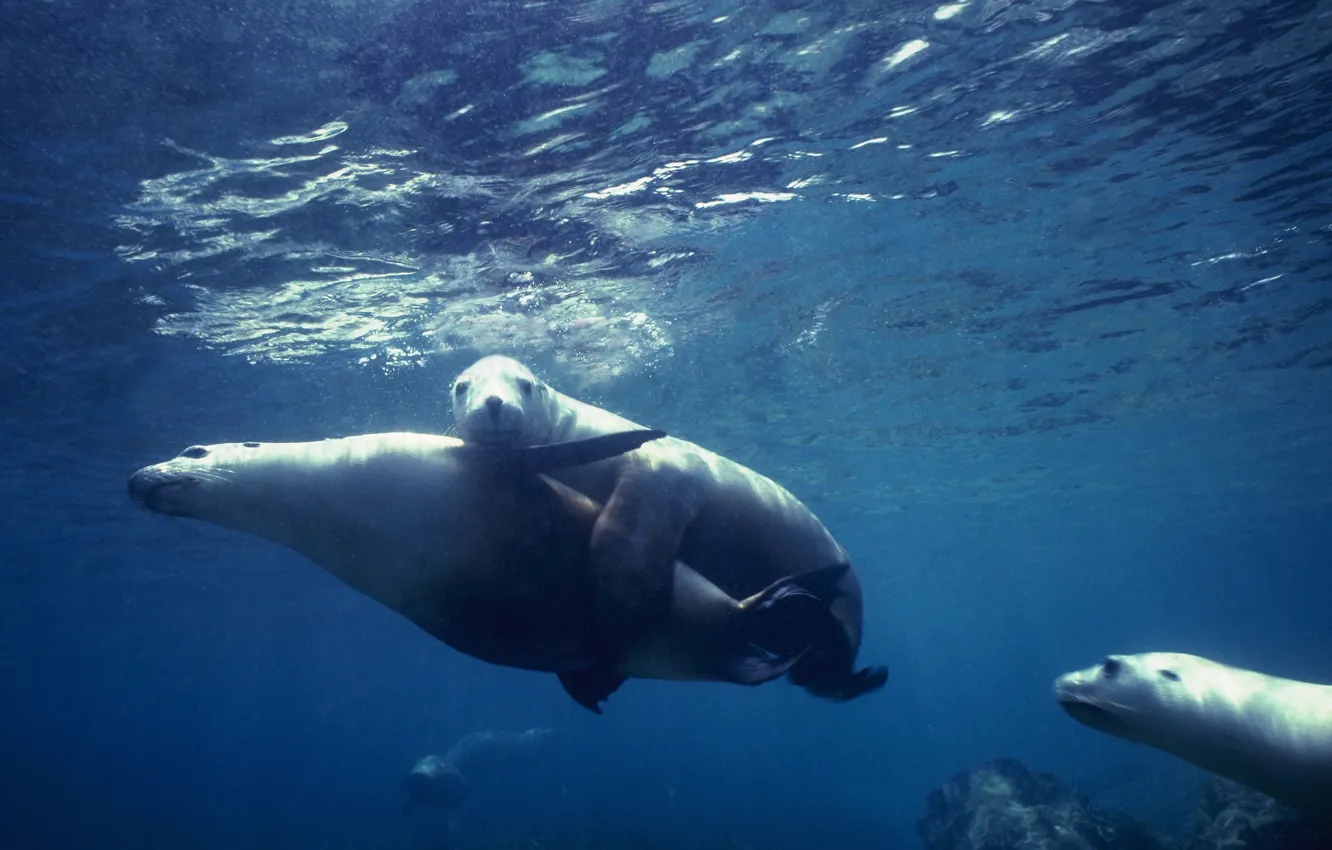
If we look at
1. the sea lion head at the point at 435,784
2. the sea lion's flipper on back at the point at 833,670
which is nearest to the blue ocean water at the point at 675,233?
the sea lion head at the point at 435,784

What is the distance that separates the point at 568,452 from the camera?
3.43 meters

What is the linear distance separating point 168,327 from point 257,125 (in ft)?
19.2

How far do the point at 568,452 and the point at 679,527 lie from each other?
0.64m

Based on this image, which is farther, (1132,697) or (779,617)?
(1132,697)

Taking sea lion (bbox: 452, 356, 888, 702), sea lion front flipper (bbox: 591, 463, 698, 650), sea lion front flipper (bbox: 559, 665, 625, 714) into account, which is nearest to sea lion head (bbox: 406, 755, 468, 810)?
sea lion (bbox: 452, 356, 888, 702)

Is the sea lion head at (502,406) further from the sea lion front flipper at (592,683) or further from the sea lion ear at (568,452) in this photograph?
the sea lion front flipper at (592,683)

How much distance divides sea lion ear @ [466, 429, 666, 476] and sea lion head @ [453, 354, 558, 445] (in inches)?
10.5

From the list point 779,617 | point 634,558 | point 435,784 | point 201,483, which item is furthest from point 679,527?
point 435,784

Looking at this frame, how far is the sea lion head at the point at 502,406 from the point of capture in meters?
3.81

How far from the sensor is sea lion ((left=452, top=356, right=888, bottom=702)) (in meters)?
3.30

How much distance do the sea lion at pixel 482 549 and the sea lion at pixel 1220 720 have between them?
3.28 m

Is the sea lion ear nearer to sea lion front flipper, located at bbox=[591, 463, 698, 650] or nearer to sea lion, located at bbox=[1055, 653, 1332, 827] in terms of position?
sea lion front flipper, located at bbox=[591, 463, 698, 650]

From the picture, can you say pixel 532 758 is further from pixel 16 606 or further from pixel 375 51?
pixel 375 51

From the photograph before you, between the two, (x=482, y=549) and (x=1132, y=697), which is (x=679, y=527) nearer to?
(x=482, y=549)
